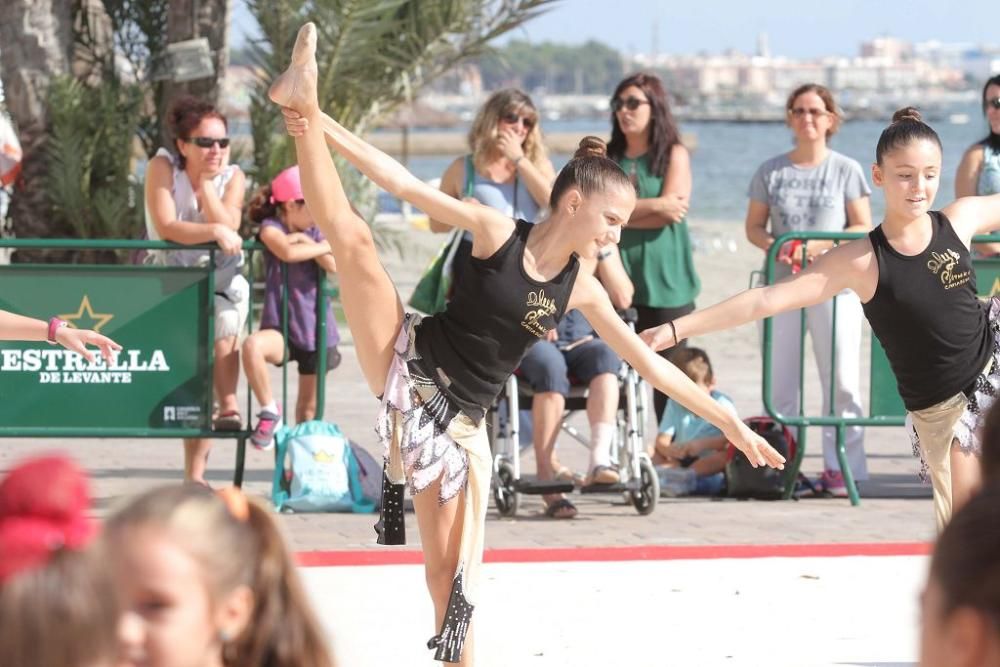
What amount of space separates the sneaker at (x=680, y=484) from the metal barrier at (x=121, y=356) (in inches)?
81.5

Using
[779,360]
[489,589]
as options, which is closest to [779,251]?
[779,360]

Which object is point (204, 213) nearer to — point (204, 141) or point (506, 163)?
point (204, 141)

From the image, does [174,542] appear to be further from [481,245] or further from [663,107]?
[663,107]

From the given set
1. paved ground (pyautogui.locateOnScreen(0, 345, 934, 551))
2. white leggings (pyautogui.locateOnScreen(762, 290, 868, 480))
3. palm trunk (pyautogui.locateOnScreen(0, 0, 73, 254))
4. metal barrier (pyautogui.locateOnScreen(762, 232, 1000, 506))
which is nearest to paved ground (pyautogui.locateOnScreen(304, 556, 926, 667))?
paved ground (pyautogui.locateOnScreen(0, 345, 934, 551))

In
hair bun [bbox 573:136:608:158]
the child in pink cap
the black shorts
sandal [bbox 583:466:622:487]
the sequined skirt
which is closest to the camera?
the sequined skirt

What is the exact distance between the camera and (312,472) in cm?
789

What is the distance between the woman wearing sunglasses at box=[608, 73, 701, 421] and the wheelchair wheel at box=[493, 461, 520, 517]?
1214 mm

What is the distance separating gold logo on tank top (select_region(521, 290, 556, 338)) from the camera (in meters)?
4.84

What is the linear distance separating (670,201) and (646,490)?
4.75 feet

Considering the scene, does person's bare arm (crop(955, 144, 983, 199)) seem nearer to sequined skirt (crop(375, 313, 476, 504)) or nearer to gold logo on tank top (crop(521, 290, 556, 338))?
gold logo on tank top (crop(521, 290, 556, 338))

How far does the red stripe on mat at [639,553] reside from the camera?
690 cm

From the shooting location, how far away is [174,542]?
93.6 inches

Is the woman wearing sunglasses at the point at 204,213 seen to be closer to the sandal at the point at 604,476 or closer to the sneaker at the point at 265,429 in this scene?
the sneaker at the point at 265,429

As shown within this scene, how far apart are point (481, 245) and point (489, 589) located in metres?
2.02
